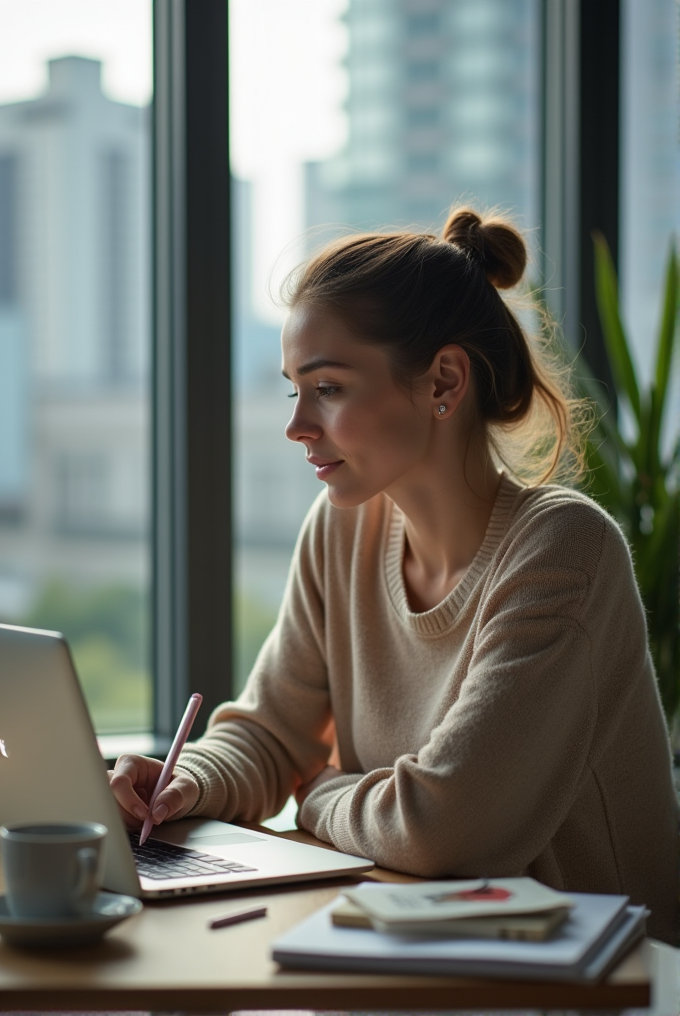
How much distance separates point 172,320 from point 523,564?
47.4 inches

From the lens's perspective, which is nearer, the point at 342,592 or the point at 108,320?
the point at 342,592

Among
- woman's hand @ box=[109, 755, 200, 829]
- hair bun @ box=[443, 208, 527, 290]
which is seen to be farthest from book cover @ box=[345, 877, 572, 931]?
hair bun @ box=[443, 208, 527, 290]

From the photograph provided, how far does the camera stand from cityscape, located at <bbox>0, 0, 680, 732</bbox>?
7.07 ft

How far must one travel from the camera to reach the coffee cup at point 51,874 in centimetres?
90

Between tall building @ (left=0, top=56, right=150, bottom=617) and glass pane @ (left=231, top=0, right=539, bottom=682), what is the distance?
0.27 m

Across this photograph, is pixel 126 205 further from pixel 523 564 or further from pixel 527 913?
pixel 527 913

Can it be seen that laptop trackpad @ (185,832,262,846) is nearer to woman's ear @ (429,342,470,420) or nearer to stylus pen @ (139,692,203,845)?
stylus pen @ (139,692,203,845)

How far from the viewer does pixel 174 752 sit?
1248mm

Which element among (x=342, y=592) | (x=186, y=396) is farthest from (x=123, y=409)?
(x=342, y=592)

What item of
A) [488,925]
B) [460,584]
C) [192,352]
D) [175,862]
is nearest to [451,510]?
[460,584]

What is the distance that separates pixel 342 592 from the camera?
170 centimetres

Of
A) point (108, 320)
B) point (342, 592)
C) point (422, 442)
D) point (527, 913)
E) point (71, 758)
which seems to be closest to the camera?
point (527, 913)

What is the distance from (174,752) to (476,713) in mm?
337

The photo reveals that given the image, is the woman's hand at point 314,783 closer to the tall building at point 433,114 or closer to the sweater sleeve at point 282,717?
the sweater sleeve at point 282,717
